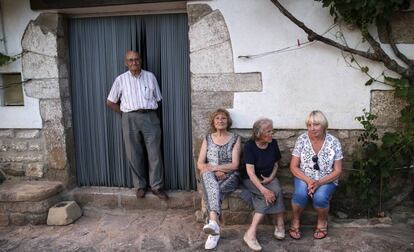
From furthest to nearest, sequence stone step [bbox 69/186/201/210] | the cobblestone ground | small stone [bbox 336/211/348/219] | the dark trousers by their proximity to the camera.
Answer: stone step [bbox 69/186/201/210] < the dark trousers < small stone [bbox 336/211/348/219] < the cobblestone ground

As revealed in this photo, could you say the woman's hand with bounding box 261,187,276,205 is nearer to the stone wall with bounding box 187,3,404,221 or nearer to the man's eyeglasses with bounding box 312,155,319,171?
the stone wall with bounding box 187,3,404,221

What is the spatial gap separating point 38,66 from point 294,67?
2526 mm

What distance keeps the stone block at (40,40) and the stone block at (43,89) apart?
283 mm

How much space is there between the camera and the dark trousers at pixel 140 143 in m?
4.00

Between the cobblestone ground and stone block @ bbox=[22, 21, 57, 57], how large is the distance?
1.72m

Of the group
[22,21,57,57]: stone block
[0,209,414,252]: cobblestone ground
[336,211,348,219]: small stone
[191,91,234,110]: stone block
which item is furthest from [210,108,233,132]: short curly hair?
[22,21,57,57]: stone block

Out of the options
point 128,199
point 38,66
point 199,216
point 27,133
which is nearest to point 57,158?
point 27,133

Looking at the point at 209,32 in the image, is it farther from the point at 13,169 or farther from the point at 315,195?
the point at 13,169

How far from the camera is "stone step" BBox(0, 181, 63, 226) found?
3879 millimetres

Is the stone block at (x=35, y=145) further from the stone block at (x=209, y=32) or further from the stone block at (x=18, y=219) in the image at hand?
the stone block at (x=209, y=32)

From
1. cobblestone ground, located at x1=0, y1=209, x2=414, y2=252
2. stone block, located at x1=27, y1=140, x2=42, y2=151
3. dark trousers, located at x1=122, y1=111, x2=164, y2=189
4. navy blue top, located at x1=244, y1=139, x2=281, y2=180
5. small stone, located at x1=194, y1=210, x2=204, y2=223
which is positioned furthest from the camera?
stone block, located at x1=27, y1=140, x2=42, y2=151

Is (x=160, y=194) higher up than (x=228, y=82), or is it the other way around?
(x=228, y=82)

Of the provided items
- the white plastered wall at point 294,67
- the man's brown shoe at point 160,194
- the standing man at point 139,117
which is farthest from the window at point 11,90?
the white plastered wall at point 294,67

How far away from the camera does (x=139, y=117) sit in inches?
157
